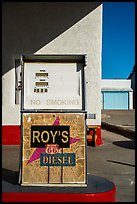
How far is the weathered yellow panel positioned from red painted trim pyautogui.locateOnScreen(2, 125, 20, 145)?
617 cm

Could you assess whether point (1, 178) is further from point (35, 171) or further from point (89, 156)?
point (89, 156)

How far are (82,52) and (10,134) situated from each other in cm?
364

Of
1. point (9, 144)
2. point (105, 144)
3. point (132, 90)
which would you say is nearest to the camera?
point (9, 144)

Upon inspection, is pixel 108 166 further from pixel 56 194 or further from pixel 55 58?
pixel 55 58

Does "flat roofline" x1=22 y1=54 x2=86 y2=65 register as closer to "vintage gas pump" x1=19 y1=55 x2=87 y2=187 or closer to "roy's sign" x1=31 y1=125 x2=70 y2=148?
"vintage gas pump" x1=19 y1=55 x2=87 y2=187

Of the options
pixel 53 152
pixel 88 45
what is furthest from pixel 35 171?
pixel 88 45

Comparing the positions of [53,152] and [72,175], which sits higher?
[53,152]

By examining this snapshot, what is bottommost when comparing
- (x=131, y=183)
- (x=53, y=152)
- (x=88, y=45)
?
(x=131, y=183)

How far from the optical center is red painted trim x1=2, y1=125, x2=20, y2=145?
10.5 m

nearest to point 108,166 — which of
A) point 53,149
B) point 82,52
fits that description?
point 53,149

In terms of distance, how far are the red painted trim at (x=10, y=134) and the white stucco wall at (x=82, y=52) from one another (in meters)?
0.15

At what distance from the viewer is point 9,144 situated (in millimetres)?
10609

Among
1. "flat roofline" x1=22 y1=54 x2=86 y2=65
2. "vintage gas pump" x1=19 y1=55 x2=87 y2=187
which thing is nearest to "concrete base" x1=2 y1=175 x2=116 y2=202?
"vintage gas pump" x1=19 y1=55 x2=87 y2=187

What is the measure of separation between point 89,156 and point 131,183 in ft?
9.89
